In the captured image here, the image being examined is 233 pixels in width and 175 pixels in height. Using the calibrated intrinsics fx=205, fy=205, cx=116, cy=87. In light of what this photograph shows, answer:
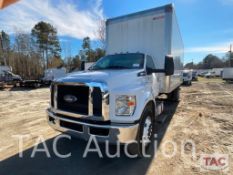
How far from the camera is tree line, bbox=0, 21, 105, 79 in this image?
43.5 m

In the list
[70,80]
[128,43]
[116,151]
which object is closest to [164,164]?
[116,151]

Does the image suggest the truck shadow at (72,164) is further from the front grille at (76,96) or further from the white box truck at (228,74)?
the white box truck at (228,74)

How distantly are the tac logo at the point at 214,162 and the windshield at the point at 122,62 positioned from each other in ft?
7.79

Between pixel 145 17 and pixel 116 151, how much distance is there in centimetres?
402

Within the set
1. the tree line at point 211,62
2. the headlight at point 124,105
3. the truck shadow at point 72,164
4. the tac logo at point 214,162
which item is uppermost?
the tree line at point 211,62

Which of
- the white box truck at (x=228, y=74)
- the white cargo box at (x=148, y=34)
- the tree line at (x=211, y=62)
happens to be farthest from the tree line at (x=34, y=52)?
the tree line at (x=211, y=62)

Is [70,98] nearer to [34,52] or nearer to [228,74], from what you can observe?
[228,74]

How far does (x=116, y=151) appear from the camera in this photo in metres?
4.52

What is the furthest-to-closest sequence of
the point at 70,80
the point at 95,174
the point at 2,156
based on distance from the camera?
the point at 2,156 < the point at 70,80 < the point at 95,174

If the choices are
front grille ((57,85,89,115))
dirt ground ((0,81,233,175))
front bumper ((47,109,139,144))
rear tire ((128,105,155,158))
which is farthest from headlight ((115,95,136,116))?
dirt ground ((0,81,233,175))

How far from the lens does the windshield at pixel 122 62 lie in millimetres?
4949

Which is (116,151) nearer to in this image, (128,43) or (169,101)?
(128,43)

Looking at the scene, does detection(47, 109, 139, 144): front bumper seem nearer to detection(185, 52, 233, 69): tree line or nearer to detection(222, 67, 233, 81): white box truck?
detection(222, 67, 233, 81): white box truck

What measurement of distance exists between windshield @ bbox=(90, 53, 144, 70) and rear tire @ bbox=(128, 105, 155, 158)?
1.15m
